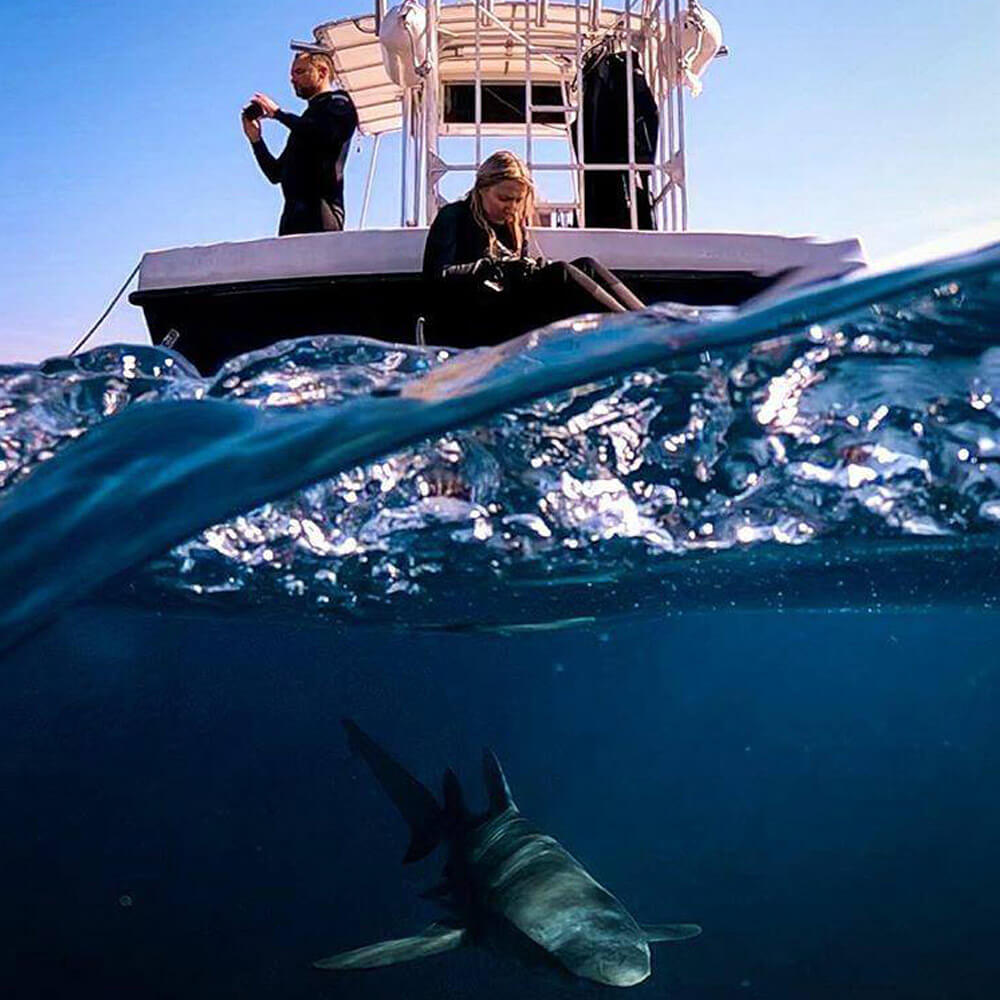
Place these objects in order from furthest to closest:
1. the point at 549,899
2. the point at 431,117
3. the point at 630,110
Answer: the point at 431,117 → the point at 630,110 → the point at 549,899

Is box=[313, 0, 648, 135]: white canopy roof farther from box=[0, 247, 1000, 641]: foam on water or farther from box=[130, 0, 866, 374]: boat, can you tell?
box=[0, 247, 1000, 641]: foam on water

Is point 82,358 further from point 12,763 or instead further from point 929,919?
point 929,919

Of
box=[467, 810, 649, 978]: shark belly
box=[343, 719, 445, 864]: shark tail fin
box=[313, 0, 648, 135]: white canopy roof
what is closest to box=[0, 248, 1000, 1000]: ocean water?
box=[467, 810, 649, 978]: shark belly

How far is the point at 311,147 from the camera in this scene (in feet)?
26.6

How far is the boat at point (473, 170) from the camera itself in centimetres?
767

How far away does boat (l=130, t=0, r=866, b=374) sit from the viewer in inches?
302

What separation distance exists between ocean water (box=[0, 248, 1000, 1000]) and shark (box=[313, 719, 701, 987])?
19cm

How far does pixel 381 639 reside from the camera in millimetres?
7531

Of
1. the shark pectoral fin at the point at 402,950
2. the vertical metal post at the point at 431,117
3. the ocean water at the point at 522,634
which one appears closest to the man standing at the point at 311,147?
the vertical metal post at the point at 431,117

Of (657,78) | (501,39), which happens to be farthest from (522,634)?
(501,39)

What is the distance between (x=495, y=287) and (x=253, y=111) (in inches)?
139

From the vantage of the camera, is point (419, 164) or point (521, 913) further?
point (419, 164)

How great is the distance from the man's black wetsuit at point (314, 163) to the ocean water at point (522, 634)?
3.52m

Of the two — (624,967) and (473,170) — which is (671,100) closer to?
(473,170)
